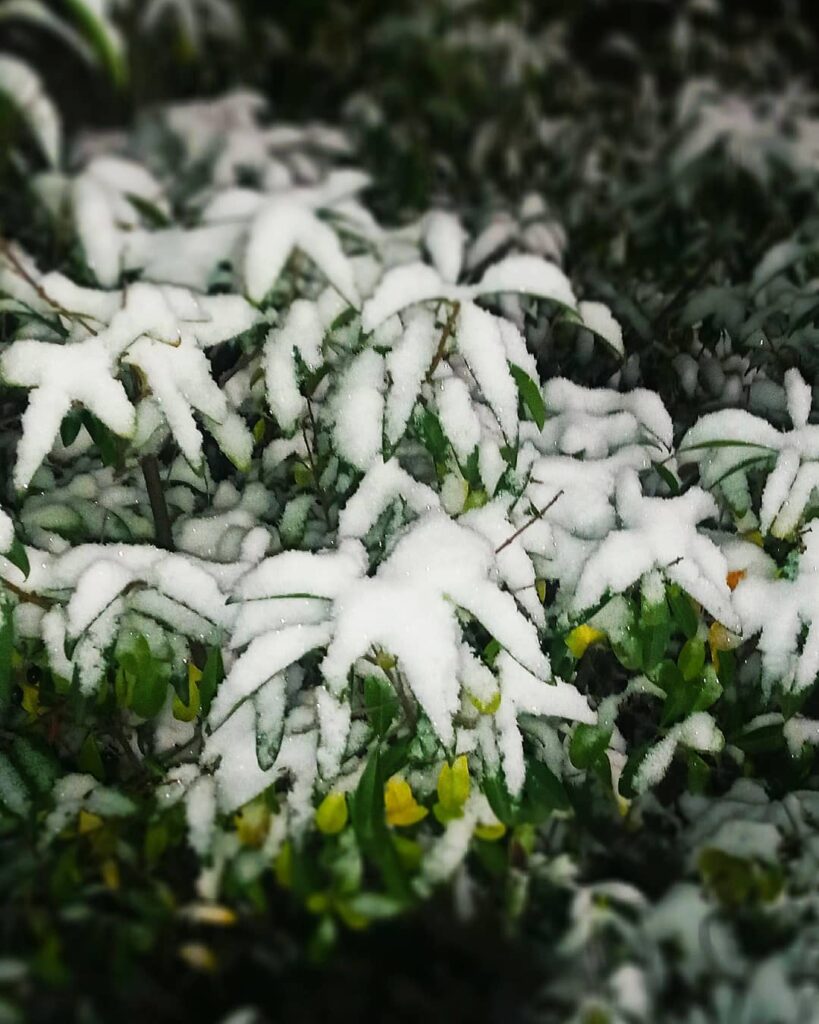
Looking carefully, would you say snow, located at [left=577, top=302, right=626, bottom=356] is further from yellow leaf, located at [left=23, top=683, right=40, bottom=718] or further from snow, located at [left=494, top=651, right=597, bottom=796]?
yellow leaf, located at [left=23, top=683, right=40, bottom=718]

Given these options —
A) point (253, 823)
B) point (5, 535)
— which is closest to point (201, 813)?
point (253, 823)

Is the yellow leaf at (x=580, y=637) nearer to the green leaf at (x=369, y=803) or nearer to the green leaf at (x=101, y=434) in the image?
the green leaf at (x=369, y=803)

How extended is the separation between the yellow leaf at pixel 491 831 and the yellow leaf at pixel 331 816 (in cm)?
10

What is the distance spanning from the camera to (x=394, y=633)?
59cm

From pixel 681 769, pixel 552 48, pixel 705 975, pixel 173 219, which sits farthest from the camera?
pixel 552 48

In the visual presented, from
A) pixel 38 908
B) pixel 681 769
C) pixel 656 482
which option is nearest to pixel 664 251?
pixel 656 482

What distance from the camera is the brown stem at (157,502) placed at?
0.75 metres

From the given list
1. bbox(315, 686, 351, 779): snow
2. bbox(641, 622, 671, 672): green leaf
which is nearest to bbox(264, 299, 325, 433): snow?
bbox(315, 686, 351, 779): snow

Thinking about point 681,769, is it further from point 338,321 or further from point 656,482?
point 338,321

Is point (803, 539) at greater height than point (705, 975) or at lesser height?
greater

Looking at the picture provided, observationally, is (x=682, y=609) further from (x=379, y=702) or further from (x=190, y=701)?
(x=190, y=701)

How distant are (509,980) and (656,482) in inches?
16.1

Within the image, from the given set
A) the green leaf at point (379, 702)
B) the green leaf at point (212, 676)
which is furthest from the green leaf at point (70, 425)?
the green leaf at point (379, 702)

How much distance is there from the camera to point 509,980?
545mm
